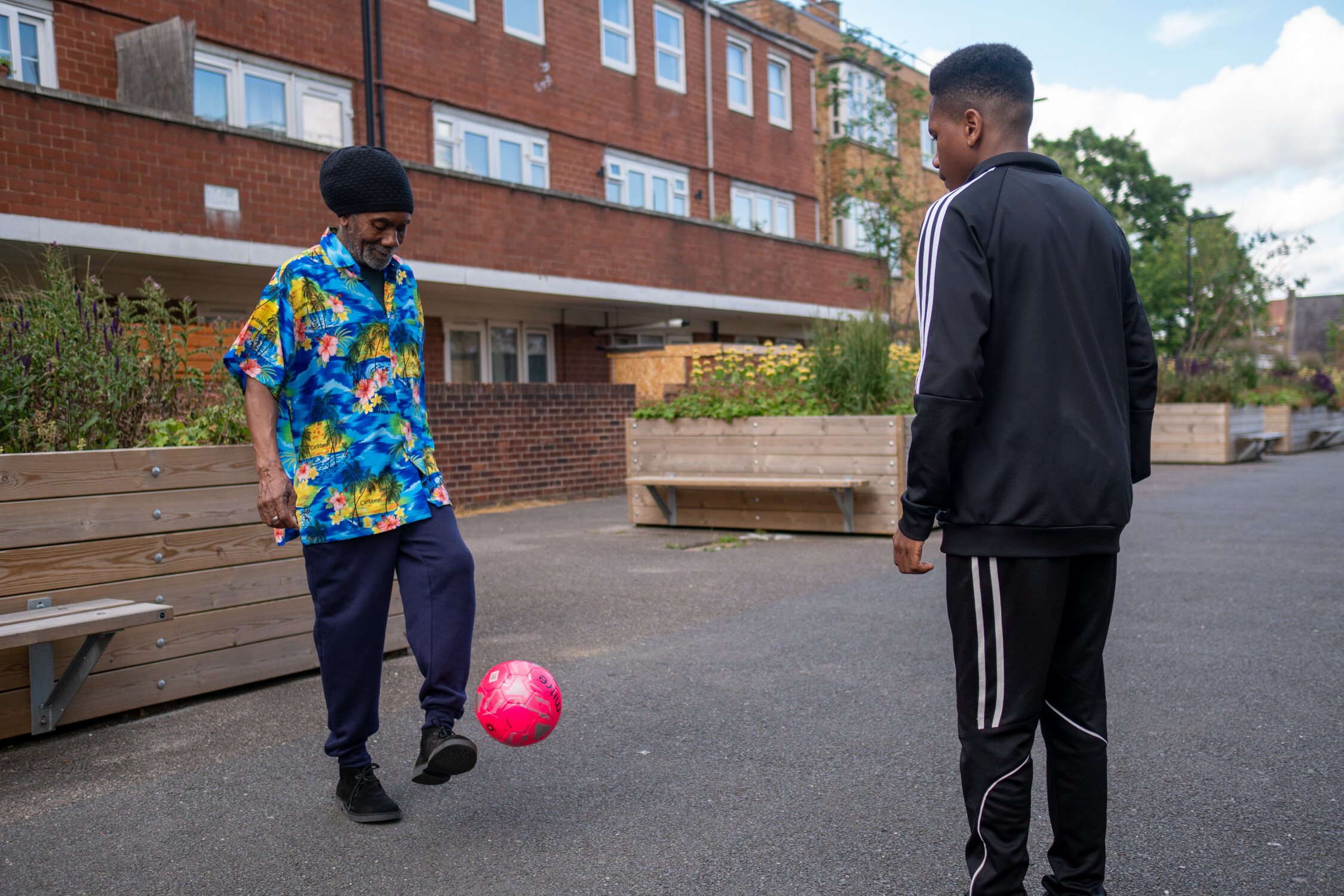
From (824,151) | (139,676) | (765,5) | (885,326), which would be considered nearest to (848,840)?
(139,676)

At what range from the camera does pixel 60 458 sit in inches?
163

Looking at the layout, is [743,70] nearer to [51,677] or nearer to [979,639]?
[51,677]

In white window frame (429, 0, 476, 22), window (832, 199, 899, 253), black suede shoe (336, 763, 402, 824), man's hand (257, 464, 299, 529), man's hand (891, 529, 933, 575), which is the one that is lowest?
black suede shoe (336, 763, 402, 824)

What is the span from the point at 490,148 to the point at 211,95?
4629mm

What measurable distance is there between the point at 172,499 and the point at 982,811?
3.59 metres

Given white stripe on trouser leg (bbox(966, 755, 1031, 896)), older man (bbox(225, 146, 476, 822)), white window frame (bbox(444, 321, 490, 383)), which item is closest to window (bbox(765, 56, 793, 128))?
white window frame (bbox(444, 321, 490, 383))

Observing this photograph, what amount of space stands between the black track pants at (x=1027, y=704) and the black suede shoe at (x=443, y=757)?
1.38 metres

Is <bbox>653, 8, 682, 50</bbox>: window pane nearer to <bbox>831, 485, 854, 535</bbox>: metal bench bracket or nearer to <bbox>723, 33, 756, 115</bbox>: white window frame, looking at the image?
<bbox>723, 33, 756, 115</bbox>: white window frame

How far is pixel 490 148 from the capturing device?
680 inches

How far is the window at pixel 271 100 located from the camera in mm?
13711

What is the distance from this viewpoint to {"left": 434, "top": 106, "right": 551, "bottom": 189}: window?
16453 millimetres

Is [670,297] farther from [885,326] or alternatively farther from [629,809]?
[629,809]

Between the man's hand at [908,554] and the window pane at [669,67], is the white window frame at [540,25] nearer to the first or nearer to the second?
the window pane at [669,67]

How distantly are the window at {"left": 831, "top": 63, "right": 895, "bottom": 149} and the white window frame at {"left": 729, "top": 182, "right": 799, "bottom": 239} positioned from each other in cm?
202
